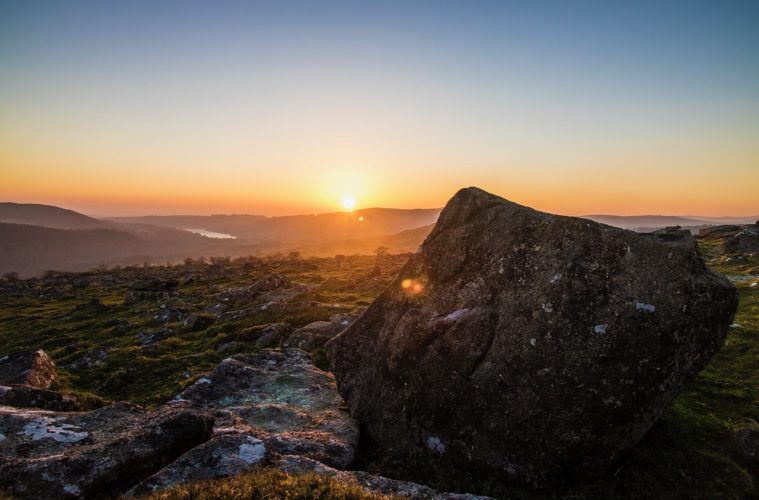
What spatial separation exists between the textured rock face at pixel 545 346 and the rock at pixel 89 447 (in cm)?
542

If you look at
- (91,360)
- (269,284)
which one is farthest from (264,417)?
(269,284)

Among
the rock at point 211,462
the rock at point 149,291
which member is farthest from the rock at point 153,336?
the rock at point 211,462

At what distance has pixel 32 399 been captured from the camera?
1285 centimetres

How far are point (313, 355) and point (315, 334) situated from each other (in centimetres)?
218

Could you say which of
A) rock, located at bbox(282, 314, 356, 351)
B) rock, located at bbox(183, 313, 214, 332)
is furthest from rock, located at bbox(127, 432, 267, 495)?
rock, located at bbox(183, 313, 214, 332)

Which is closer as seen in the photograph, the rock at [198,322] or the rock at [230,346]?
the rock at [230,346]

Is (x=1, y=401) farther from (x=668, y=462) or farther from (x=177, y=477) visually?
(x=668, y=462)

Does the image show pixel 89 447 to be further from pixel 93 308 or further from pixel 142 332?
pixel 93 308

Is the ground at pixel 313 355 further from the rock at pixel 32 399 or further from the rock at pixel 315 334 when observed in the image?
the rock at pixel 32 399

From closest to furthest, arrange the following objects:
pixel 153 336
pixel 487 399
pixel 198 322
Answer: pixel 487 399
pixel 153 336
pixel 198 322

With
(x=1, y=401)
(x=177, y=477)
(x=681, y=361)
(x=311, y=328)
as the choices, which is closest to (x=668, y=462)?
(x=681, y=361)

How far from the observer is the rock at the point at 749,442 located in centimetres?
1027

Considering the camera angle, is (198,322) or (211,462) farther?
(198,322)

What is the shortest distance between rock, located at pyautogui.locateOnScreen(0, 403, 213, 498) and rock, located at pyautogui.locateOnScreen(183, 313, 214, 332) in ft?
56.6
